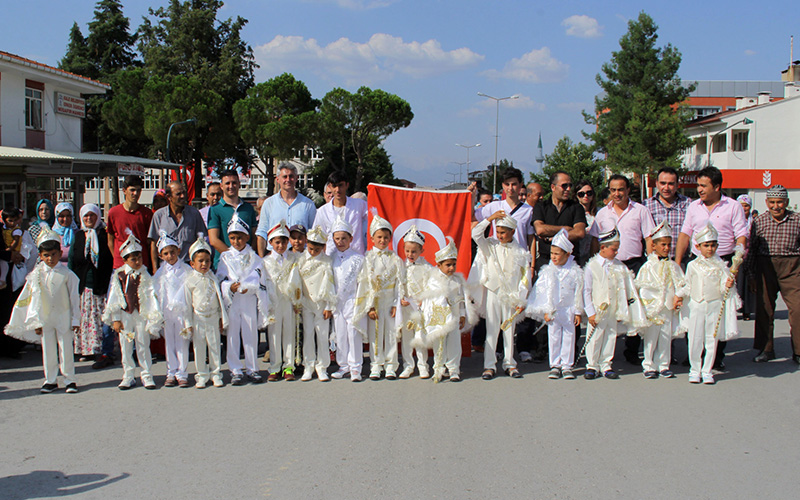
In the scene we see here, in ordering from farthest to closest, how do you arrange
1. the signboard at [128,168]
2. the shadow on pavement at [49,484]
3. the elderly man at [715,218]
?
1. the signboard at [128,168]
2. the elderly man at [715,218]
3. the shadow on pavement at [49,484]

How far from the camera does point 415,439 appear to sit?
14.8ft

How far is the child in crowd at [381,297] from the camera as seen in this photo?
6.21m

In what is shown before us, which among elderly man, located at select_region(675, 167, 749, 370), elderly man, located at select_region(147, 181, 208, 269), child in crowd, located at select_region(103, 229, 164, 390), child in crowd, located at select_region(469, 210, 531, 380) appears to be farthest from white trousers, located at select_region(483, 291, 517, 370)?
elderly man, located at select_region(147, 181, 208, 269)

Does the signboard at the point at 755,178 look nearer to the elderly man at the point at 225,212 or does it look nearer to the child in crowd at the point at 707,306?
the child in crowd at the point at 707,306

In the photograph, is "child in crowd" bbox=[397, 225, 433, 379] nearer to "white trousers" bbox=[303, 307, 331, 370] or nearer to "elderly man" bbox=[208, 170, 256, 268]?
"white trousers" bbox=[303, 307, 331, 370]

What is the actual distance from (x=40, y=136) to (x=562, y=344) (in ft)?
87.4

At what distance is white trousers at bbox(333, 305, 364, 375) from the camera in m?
6.23

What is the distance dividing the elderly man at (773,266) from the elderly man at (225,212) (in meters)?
5.79

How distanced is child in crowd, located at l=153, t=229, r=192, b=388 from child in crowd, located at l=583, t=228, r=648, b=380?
3.94m

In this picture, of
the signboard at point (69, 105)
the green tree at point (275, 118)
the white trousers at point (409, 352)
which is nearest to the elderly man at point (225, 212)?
the white trousers at point (409, 352)

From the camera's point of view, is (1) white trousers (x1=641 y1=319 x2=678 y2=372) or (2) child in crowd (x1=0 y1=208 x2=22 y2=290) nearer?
(1) white trousers (x1=641 y1=319 x2=678 y2=372)

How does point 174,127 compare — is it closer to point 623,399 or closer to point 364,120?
point 364,120

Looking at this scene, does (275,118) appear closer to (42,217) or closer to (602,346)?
(42,217)

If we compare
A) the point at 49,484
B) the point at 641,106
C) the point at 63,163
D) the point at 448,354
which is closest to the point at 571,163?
the point at 641,106
